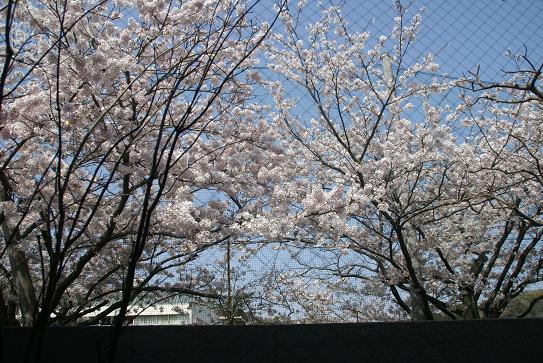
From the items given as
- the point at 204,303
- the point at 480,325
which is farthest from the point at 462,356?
the point at 204,303

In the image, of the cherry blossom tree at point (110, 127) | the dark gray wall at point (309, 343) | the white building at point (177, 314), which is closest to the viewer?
the dark gray wall at point (309, 343)

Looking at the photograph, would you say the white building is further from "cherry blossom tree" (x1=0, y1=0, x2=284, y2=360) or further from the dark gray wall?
the dark gray wall

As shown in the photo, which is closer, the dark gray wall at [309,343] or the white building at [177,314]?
the dark gray wall at [309,343]

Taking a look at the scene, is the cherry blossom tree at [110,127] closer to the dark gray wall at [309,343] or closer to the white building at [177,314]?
the dark gray wall at [309,343]

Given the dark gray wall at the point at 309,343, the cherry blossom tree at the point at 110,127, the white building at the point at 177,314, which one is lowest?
the dark gray wall at the point at 309,343

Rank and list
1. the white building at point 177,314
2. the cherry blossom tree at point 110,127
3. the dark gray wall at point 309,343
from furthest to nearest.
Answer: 1. the white building at point 177,314
2. the cherry blossom tree at point 110,127
3. the dark gray wall at point 309,343

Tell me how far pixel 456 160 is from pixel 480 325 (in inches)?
106

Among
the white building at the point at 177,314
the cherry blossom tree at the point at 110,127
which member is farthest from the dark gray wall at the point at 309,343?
the white building at the point at 177,314

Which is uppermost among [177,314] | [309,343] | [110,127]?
[110,127]

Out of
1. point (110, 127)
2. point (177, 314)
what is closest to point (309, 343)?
point (110, 127)

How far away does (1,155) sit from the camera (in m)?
3.47

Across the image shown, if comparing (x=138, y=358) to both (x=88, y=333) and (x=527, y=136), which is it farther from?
(x=527, y=136)

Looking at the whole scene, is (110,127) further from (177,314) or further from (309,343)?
(177,314)

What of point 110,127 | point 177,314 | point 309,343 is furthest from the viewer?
point 177,314
